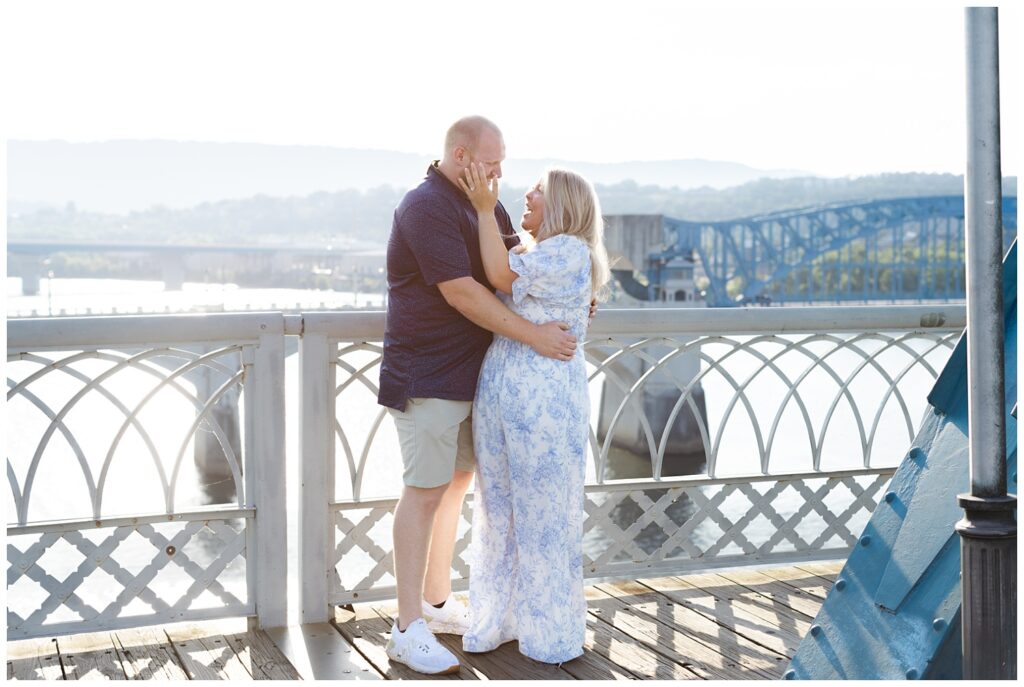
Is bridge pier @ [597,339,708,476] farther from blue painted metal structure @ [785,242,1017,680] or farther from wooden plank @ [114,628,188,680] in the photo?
blue painted metal structure @ [785,242,1017,680]

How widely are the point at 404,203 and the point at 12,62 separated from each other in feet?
3.11

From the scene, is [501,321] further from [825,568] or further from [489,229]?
[825,568]

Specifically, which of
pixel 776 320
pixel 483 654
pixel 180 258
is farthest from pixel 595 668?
pixel 180 258

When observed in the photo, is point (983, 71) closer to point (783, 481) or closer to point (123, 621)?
point (783, 481)

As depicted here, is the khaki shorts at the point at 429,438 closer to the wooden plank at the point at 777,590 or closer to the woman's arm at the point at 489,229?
the woman's arm at the point at 489,229

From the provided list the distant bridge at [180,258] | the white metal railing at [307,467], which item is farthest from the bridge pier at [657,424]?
the white metal railing at [307,467]

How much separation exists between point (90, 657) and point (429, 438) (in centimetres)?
110

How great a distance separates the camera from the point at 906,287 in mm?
47125

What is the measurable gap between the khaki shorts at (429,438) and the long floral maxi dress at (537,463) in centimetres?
7

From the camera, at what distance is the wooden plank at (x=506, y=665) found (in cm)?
270

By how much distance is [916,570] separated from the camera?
2230 millimetres

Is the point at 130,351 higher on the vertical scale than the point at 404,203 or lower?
lower

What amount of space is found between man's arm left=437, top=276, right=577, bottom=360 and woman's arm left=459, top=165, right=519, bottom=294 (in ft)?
0.17

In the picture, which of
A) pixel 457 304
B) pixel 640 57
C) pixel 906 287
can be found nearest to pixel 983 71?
pixel 457 304
